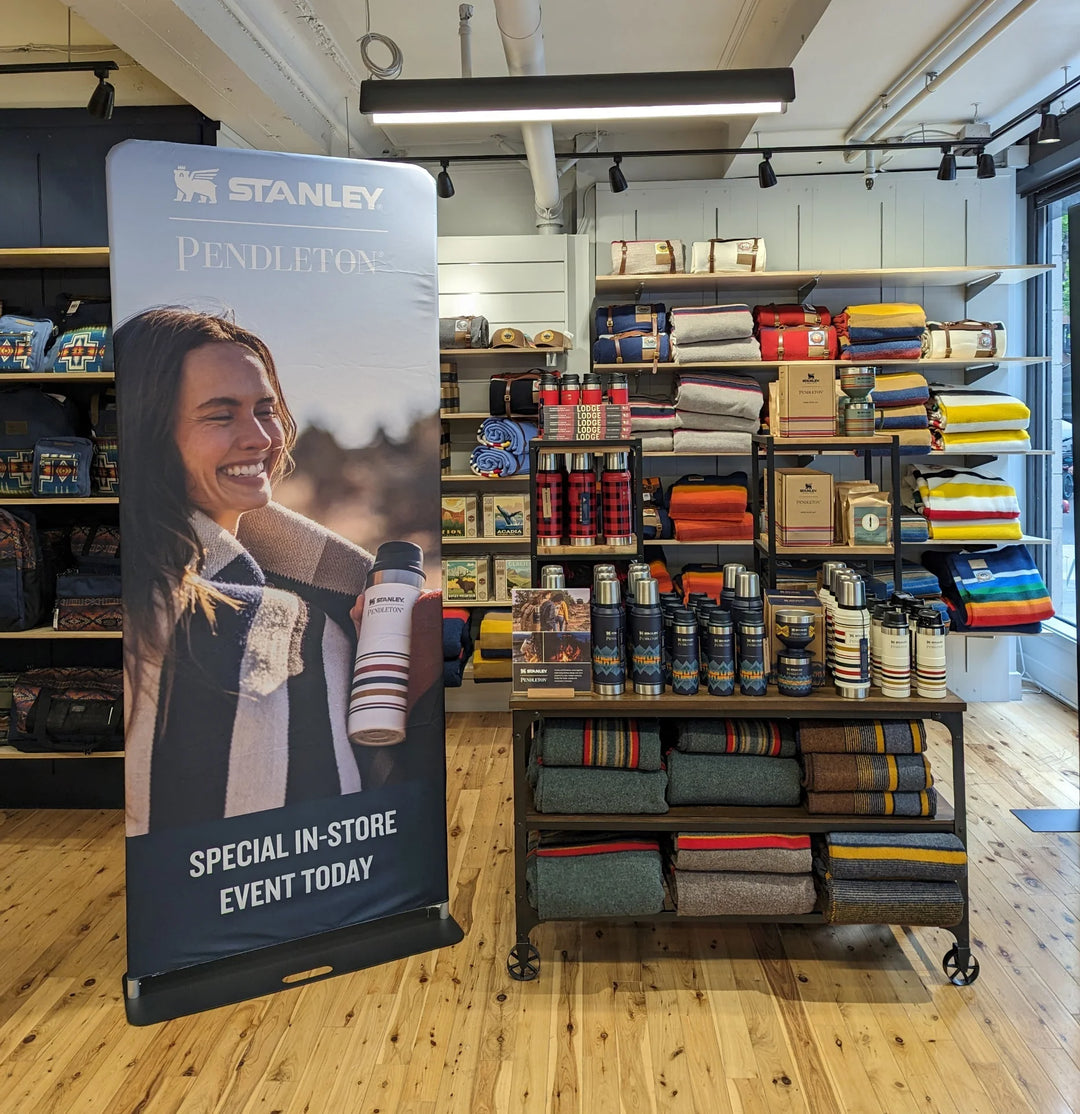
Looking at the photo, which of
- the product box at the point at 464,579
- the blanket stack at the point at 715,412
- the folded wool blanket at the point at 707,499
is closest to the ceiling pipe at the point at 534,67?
the blanket stack at the point at 715,412

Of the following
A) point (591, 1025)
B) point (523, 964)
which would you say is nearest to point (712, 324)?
point (523, 964)

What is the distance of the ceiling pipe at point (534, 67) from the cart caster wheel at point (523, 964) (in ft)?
10.2

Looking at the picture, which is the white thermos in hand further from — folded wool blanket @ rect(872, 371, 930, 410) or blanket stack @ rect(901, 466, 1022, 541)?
blanket stack @ rect(901, 466, 1022, 541)

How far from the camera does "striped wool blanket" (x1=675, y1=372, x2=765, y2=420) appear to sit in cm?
514

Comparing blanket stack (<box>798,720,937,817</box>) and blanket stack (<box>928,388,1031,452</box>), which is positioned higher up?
blanket stack (<box>928,388,1031,452</box>)

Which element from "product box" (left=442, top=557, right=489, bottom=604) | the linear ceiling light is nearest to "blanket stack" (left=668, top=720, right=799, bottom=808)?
the linear ceiling light

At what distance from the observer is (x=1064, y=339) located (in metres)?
5.48

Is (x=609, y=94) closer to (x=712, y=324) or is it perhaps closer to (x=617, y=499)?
(x=617, y=499)

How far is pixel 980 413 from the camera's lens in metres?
5.12

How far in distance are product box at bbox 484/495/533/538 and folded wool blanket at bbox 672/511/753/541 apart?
90 centimetres

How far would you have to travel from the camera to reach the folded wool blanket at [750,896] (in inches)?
101

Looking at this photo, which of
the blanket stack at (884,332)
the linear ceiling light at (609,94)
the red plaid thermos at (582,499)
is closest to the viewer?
the red plaid thermos at (582,499)

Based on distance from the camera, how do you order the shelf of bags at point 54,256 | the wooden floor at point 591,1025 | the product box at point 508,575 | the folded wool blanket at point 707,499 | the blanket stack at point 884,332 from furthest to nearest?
the product box at point 508,575, the folded wool blanket at point 707,499, the blanket stack at point 884,332, the shelf of bags at point 54,256, the wooden floor at point 591,1025

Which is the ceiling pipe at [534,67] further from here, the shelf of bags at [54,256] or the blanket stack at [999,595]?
the blanket stack at [999,595]
